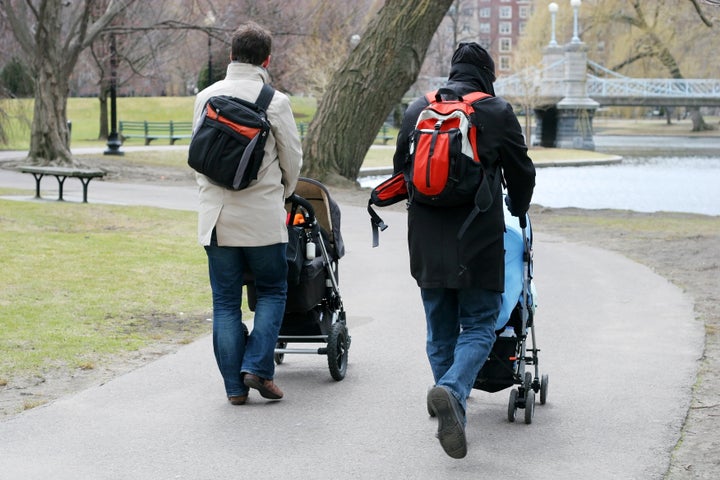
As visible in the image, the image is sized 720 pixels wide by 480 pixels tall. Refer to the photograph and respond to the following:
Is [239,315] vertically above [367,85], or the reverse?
[367,85]

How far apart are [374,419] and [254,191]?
53.5 inches

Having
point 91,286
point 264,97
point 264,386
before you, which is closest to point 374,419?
point 264,386

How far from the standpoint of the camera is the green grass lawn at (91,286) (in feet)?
24.8

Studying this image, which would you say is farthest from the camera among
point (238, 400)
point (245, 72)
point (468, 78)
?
point (238, 400)

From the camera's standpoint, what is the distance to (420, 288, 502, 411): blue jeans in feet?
16.5

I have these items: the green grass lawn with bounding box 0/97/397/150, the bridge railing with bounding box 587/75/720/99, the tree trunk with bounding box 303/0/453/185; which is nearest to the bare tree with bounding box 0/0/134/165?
the tree trunk with bounding box 303/0/453/185

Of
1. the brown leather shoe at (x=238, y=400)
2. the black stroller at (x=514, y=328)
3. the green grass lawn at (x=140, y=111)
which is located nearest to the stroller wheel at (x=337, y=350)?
the brown leather shoe at (x=238, y=400)

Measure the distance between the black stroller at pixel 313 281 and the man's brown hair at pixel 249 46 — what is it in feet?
2.79

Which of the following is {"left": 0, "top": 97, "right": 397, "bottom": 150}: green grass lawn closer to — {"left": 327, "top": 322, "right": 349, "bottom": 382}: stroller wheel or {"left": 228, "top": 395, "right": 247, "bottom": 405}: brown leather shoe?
{"left": 327, "top": 322, "right": 349, "bottom": 382}: stroller wheel

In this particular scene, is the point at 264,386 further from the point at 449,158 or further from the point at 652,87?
the point at 652,87

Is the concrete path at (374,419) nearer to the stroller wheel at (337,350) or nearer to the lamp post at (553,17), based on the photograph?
the stroller wheel at (337,350)

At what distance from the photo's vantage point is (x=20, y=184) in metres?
21.3

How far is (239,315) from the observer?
6.09m

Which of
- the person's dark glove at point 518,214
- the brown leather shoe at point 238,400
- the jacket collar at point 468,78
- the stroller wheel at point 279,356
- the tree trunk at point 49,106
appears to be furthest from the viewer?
the tree trunk at point 49,106
